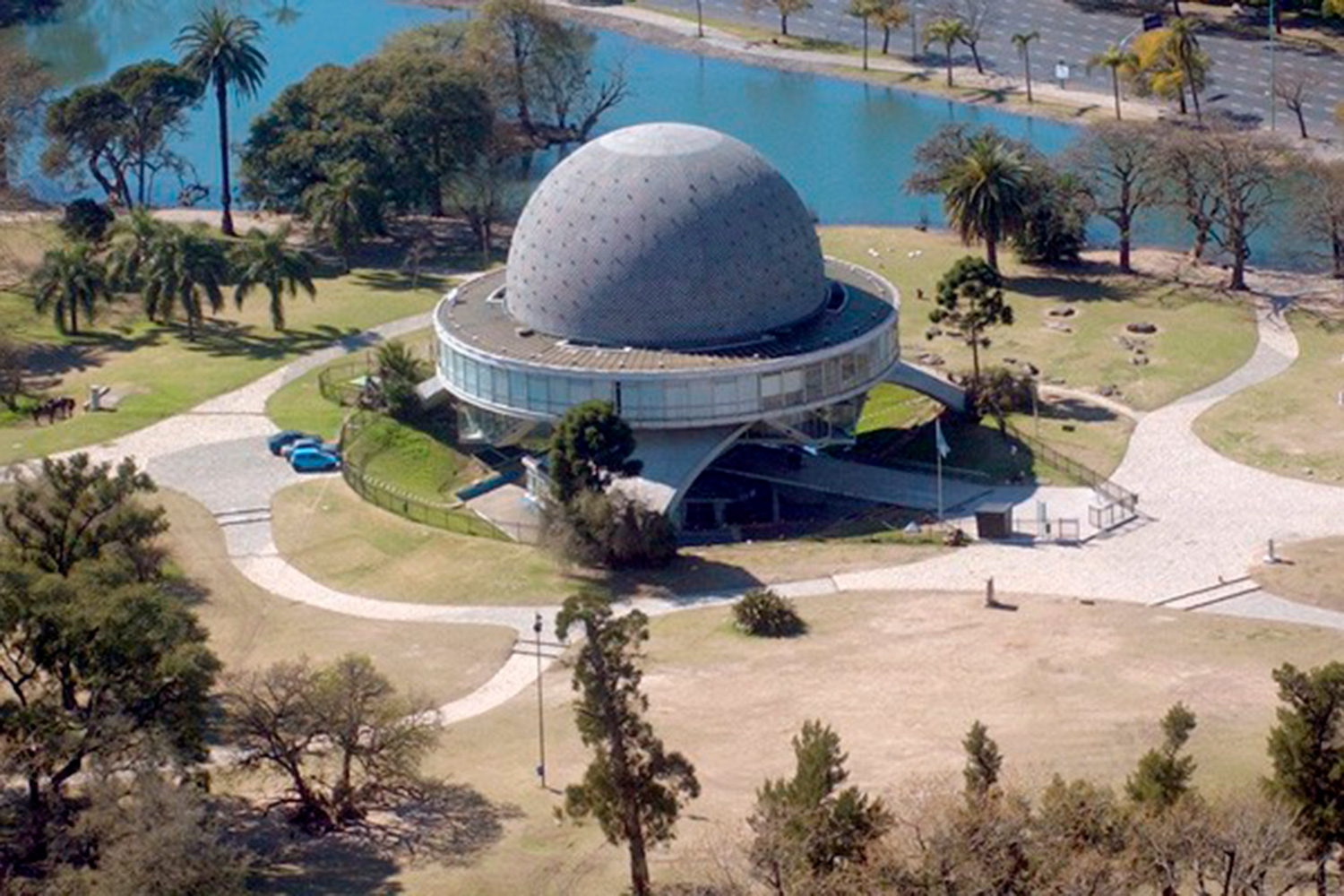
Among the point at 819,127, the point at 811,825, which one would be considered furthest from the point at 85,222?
the point at 811,825

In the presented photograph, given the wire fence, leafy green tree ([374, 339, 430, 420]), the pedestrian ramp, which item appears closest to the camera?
the pedestrian ramp

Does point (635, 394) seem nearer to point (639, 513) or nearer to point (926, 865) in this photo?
point (639, 513)

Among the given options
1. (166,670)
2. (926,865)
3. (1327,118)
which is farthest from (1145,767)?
(1327,118)

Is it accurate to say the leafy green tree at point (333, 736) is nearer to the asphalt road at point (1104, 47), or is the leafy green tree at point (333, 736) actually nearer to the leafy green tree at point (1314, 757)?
the leafy green tree at point (1314, 757)

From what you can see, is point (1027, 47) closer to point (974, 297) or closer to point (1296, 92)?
point (1296, 92)

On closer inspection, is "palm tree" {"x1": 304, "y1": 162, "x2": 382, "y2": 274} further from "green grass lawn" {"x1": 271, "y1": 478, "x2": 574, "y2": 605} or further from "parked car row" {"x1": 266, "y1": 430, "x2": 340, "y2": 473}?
"green grass lawn" {"x1": 271, "y1": 478, "x2": 574, "y2": 605}

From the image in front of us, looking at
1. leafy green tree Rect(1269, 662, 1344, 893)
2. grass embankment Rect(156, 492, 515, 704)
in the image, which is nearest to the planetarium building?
grass embankment Rect(156, 492, 515, 704)
